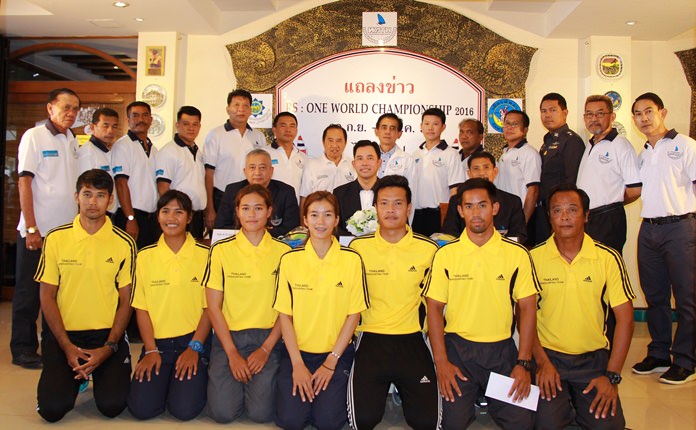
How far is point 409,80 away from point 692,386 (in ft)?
13.1

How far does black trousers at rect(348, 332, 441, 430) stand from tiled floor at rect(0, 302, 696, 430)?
194 mm

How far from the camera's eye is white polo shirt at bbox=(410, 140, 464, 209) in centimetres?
480

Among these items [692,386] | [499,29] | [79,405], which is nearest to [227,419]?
[79,405]

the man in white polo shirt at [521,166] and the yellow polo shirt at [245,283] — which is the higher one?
the man in white polo shirt at [521,166]

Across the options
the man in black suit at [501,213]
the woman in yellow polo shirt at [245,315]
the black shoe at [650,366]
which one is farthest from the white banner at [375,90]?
the woman in yellow polo shirt at [245,315]

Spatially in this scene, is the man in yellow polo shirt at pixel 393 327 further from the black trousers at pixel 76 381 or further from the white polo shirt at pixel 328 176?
the white polo shirt at pixel 328 176

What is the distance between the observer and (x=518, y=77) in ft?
20.1

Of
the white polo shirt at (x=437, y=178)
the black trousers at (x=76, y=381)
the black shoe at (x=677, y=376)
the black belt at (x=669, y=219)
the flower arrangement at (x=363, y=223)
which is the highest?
the white polo shirt at (x=437, y=178)

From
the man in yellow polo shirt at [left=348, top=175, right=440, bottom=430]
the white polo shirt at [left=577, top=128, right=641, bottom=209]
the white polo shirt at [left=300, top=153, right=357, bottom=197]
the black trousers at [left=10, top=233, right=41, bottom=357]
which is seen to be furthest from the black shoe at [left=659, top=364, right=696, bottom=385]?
the black trousers at [left=10, top=233, right=41, bottom=357]

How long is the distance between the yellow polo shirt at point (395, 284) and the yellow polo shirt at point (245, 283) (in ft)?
1.83

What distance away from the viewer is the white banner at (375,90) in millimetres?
6137

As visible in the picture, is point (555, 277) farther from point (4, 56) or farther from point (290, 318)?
point (4, 56)

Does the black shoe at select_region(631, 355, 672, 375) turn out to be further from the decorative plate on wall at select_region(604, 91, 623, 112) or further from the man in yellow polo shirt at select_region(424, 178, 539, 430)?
the decorative plate on wall at select_region(604, 91, 623, 112)

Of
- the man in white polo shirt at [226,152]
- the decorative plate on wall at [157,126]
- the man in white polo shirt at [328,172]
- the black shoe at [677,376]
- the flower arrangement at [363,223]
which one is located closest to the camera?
the flower arrangement at [363,223]
